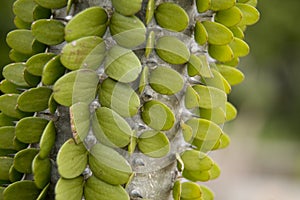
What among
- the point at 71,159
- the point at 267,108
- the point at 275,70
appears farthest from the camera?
the point at 275,70

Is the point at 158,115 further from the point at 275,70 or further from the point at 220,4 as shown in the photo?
the point at 275,70

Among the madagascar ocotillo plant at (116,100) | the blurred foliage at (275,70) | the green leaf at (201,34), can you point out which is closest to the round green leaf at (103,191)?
the madagascar ocotillo plant at (116,100)

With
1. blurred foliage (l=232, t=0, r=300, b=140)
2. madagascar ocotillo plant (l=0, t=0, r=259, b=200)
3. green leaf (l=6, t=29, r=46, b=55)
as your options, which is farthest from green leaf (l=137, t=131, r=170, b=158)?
blurred foliage (l=232, t=0, r=300, b=140)

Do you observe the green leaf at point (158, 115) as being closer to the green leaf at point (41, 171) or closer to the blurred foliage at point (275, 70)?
the green leaf at point (41, 171)

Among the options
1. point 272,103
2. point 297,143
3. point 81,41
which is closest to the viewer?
point 81,41

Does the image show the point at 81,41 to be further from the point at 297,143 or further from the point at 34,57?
the point at 297,143

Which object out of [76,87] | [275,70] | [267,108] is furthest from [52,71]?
[275,70]

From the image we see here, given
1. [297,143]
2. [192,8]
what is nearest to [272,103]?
[297,143]

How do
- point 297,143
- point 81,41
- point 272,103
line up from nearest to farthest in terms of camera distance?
point 81,41 < point 297,143 < point 272,103
